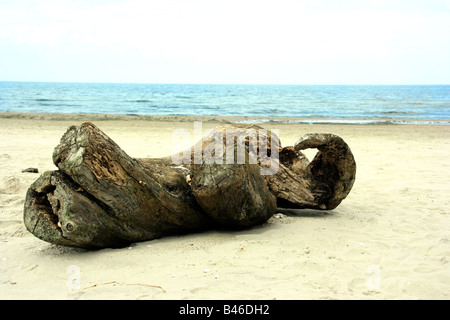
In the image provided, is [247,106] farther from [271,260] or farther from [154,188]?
[271,260]

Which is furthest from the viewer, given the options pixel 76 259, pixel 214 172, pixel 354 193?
pixel 354 193

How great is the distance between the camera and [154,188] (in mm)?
4203

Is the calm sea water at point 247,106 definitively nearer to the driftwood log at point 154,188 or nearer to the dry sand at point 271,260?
the dry sand at point 271,260

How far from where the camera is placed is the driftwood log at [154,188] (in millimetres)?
3828

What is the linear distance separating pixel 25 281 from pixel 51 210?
71 centimetres

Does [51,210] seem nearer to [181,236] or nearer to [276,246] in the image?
[181,236]

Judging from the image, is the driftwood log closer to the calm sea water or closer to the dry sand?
the dry sand

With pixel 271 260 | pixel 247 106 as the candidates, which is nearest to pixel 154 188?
pixel 271 260

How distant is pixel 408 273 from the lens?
360 cm

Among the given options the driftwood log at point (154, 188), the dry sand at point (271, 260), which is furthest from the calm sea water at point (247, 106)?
the driftwood log at point (154, 188)

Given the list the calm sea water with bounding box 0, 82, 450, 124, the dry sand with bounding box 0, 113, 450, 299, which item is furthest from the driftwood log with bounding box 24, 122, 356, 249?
the calm sea water with bounding box 0, 82, 450, 124

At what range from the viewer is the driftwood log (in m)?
3.83
